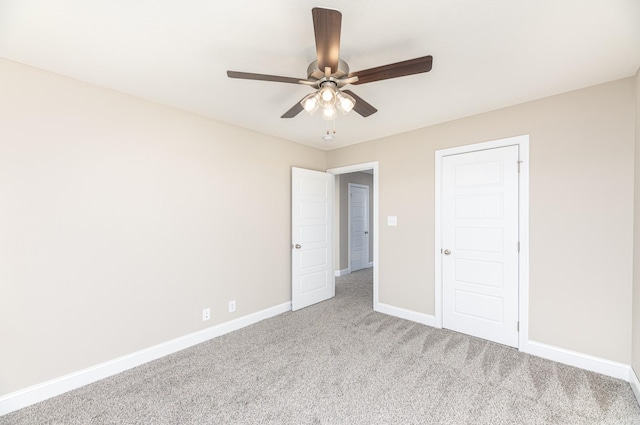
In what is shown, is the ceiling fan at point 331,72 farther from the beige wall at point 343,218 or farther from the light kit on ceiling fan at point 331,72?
the beige wall at point 343,218

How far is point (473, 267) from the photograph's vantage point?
9.62ft

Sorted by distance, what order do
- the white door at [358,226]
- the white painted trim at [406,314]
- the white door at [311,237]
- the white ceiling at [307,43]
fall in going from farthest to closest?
the white door at [358,226] → the white door at [311,237] → the white painted trim at [406,314] → the white ceiling at [307,43]

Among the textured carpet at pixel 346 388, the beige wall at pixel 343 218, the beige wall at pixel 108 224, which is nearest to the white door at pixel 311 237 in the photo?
the beige wall at pixel 108 224

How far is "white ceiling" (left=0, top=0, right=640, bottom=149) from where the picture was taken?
56.3 inches

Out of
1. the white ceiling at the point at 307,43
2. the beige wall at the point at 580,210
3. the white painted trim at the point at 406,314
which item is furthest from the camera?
the white painted trim at the point at 406,314

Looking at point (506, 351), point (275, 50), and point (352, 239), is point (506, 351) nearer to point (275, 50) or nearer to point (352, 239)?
point (275, 50)

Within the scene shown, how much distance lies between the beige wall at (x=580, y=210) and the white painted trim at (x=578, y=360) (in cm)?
4

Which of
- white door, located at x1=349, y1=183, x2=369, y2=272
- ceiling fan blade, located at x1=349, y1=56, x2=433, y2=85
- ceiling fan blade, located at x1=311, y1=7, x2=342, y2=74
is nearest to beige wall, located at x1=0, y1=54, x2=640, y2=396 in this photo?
ceiling fan blade, located at x1=349, y1=56, x2=433, y2=85

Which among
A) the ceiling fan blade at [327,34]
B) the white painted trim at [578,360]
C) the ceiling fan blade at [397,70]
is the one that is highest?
the ceiling fan blade at [327,34]

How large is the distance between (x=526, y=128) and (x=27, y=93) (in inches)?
162

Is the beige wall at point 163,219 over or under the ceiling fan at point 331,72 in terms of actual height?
under

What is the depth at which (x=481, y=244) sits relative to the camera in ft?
9.44

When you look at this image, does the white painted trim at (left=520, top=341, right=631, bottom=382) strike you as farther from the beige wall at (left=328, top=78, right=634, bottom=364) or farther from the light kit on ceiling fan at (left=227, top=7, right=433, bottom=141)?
the light kit on ceiling fan at (left=227, top=7, right=433, bottom=141)

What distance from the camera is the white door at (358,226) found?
6258mm
